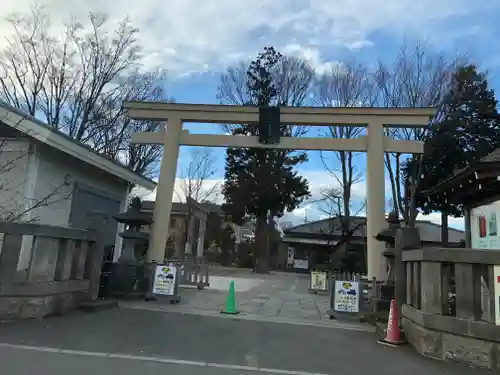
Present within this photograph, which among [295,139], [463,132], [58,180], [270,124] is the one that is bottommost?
[58,180]

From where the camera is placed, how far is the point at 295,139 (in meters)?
12.6

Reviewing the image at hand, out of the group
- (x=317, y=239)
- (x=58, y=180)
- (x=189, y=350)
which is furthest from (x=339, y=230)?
(x=189, y=350)

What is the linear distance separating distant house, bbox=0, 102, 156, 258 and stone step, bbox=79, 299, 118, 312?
5.55 ft

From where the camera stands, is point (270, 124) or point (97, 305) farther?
point (270, 124)

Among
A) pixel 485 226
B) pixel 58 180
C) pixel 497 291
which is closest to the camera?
pixel 497 291

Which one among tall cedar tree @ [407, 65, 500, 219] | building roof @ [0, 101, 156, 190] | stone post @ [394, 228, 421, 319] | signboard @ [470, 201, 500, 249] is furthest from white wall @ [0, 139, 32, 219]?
tall cedar tree @ [407, 65, 500, 219]

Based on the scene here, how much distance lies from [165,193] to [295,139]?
4112mm

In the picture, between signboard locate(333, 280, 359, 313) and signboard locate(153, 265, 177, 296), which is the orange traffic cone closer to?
signboard locate(333, 280, 359, 313)

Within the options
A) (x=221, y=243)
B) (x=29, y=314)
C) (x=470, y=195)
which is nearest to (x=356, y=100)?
(x=470, y=195)

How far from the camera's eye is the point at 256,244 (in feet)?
109

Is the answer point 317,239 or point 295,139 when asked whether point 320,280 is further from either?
point 317,239

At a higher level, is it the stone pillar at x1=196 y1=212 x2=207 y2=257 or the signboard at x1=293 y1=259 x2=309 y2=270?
the stone pillar at x1=196 y1=212 x2=207 y2=257

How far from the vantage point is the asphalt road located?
4820 millimetres

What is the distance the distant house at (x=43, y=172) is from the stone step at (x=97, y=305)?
1.69 metres
